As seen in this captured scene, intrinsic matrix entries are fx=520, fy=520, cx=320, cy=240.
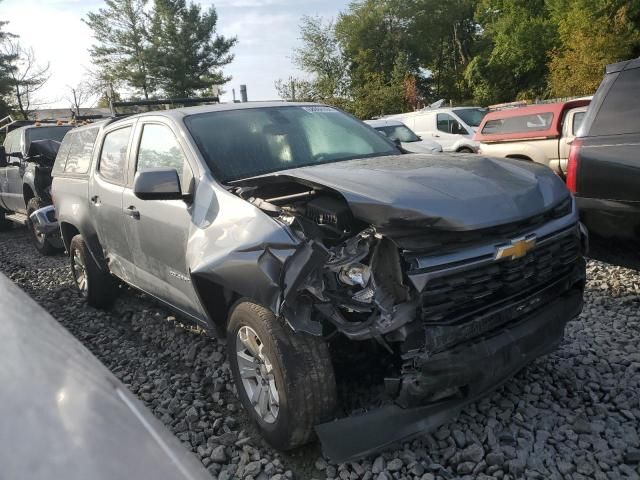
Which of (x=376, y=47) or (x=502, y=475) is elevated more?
(x=376, y=47)

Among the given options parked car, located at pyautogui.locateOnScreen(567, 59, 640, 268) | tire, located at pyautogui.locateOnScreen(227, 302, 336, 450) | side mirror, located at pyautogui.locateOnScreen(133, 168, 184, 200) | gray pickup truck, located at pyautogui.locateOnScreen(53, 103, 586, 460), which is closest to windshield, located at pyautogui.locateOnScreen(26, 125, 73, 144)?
gray pickup truck, located at pyautogui.locateOnScreen(53, 103, 586, 460)


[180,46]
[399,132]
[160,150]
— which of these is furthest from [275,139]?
[180,46]

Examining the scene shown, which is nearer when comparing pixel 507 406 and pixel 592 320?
pixel 507 406

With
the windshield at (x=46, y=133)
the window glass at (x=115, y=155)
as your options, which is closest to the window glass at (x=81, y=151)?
the window glass at (x=115, y=155)

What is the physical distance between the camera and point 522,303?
2.49m

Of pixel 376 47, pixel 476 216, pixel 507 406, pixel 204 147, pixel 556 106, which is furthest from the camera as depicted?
pixel 376 47

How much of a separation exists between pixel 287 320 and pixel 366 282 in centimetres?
39

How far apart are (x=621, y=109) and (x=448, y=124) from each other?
429 inches

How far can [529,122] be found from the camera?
9305 millimetres

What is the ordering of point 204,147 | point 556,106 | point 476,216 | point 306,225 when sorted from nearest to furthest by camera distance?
point 476,216 < point 306,225 < point 204,147 < point 556,106

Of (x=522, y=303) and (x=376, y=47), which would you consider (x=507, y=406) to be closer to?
(x=522, y=303)

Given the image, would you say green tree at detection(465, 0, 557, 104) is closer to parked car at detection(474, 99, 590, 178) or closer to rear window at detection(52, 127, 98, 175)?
parked car at detection(474, 99, 590, 178)

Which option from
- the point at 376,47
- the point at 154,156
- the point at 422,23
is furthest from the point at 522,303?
the point at 422,23

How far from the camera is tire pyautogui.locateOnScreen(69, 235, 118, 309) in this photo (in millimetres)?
4809
